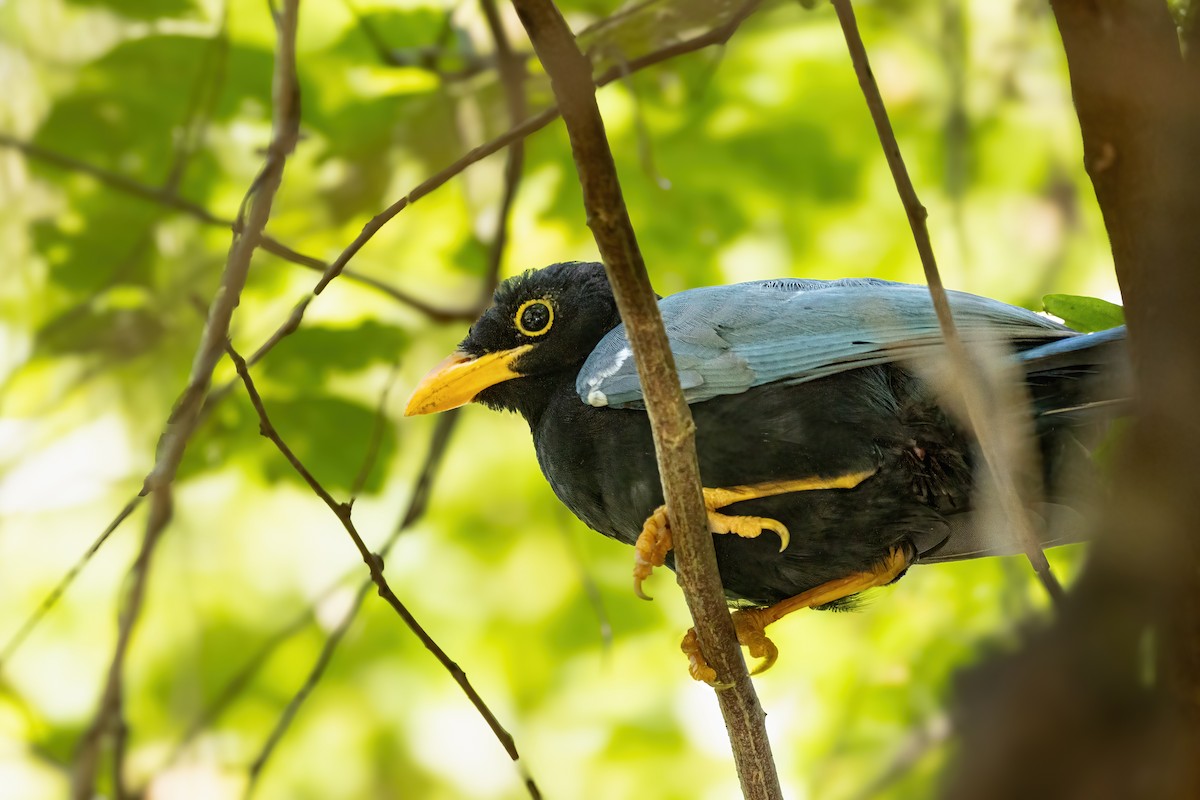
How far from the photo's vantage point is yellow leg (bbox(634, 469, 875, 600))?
3025 millimetres

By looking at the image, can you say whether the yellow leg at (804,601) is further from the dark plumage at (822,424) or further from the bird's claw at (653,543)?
the bird's claw at (653,543)

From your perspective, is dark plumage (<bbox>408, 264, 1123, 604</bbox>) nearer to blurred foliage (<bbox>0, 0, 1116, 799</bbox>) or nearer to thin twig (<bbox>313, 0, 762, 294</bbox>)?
blurred foliage (<bbox>0, 0, 1116, 799</bbox>)

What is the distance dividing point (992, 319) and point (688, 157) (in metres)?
2.39

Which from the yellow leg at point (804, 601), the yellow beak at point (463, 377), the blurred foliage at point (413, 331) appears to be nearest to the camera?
the yellow leg at point (804, 601)

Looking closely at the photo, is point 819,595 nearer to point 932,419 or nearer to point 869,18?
point 932,419

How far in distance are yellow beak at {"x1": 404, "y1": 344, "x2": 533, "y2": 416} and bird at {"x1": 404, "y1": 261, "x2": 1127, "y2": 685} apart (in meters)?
0.32

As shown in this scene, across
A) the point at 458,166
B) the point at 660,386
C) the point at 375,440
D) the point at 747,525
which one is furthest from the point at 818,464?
the point at 375,440

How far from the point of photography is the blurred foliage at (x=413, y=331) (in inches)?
178

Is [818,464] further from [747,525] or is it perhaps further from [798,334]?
[798,334]

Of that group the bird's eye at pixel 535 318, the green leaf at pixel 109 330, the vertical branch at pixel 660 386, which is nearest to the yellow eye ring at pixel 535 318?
the bird's eye at pixel 535 318

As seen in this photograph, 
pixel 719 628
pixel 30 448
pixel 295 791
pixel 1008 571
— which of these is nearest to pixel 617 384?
pixel 719 628

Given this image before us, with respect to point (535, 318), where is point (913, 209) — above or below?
below

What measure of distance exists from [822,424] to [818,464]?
4.1 inches

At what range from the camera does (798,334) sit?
3174 millimetres
